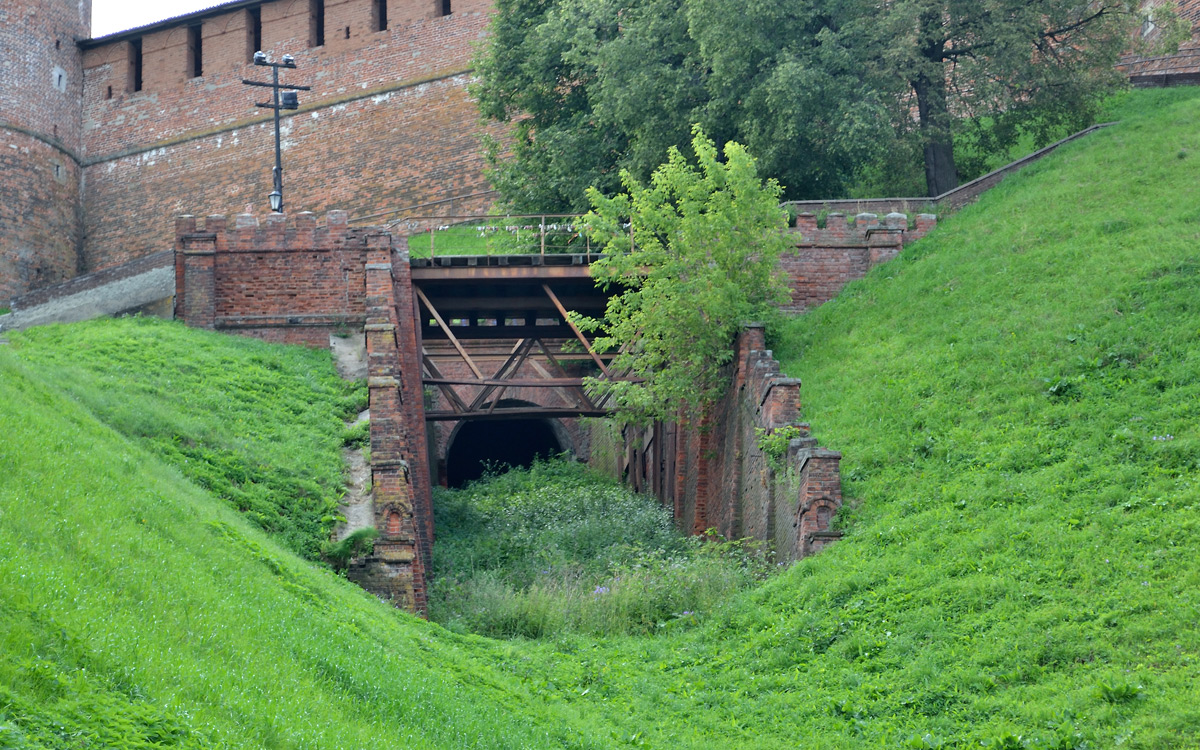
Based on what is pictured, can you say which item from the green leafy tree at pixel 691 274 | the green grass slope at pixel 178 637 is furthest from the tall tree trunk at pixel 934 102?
the green grass slope at pixel 178 637

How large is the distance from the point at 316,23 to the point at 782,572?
30.9 metres

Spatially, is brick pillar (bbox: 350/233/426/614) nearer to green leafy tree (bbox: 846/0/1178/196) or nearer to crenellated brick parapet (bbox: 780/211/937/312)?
crenellated brick parapet (bbox: 780/211/937/312)

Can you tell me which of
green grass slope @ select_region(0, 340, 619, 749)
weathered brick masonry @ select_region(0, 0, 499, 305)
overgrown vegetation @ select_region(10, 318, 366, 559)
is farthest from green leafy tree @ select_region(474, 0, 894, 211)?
green grass slope @ select_region(0, 340, 619, 749)

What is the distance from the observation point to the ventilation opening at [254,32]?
43.0 m

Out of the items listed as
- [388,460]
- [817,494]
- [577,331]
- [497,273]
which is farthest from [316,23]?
[817,494]

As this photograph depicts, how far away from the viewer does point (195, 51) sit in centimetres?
4453

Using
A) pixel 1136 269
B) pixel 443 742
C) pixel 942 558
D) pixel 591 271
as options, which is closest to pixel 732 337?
pixel 591 271

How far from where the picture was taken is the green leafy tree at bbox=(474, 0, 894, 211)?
26781mm

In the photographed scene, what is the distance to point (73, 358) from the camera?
20.4 meters

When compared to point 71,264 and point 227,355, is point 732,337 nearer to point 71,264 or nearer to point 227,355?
point 227,355

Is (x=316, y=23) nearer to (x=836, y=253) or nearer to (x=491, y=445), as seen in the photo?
(x=491, y=445)

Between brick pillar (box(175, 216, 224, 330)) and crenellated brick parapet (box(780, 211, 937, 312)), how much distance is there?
1090cm

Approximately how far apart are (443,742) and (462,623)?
7.09m

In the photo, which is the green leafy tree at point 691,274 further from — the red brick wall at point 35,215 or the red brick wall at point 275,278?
the red brick wall at point 35,215
